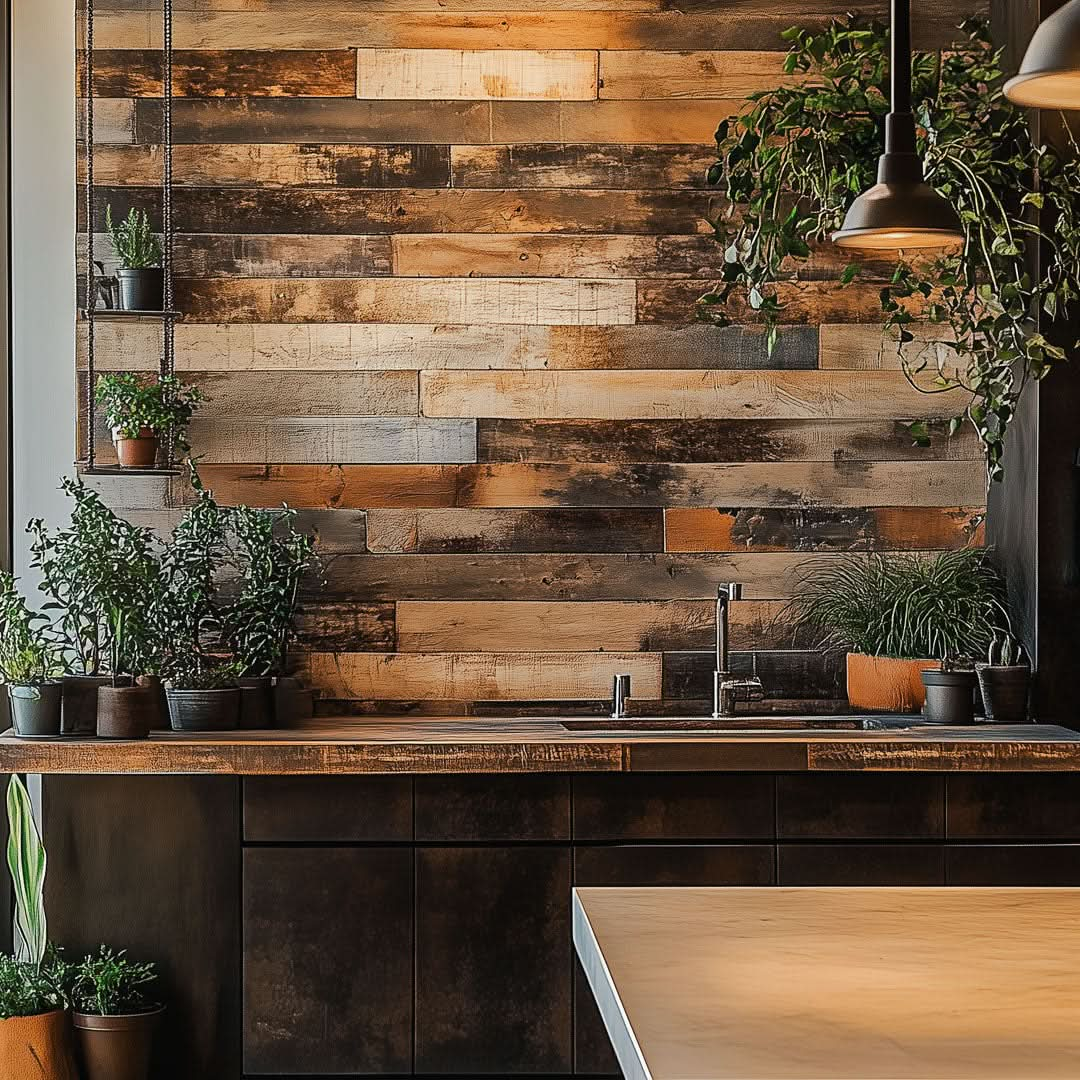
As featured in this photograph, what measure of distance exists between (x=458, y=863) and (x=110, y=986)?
80 cm

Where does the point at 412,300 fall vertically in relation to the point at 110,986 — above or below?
above

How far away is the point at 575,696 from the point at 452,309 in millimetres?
1093

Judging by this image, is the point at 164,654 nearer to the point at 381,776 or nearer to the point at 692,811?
the point at 381,776

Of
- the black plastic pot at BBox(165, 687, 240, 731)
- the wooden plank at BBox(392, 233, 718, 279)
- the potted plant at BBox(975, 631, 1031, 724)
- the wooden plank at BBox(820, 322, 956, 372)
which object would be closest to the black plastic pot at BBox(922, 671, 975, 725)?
the potted plant at BBox(975, 631, 1031, 724)

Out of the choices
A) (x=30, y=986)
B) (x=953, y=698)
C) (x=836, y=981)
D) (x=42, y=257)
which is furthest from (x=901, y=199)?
(x=42, y=257)

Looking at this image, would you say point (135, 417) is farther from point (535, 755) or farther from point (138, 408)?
point (535, 755)

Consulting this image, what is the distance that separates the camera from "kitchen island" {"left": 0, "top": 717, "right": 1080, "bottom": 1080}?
3213 millimetres

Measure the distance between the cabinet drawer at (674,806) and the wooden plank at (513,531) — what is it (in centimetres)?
83

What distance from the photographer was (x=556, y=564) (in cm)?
388

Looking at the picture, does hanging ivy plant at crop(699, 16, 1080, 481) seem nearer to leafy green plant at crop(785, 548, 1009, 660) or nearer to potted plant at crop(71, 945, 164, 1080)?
leafy green plant at crop(785, 548, 1009, 660)

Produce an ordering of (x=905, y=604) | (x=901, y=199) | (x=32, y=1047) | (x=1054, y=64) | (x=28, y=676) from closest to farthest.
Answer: (x=1054, y=64), (x=901, y=199), (x=32, y=1047), (x=28, y=676), (x=905, y=604)

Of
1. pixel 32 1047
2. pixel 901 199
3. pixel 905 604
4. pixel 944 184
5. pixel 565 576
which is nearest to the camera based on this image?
pixel 901 199

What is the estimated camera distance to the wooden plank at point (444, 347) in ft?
12.6

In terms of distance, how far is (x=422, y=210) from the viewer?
12.7ft
